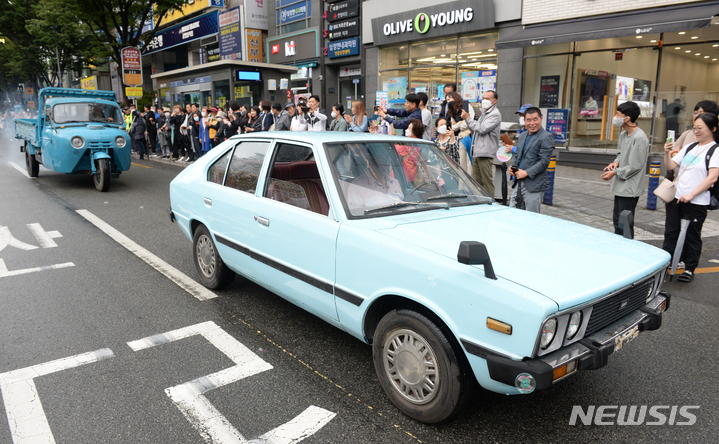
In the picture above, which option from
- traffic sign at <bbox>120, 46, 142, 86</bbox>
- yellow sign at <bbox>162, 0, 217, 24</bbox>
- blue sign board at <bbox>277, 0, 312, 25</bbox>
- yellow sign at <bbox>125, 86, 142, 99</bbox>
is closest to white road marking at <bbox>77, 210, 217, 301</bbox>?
yellow sign at <bbox>125, 86, 142, 99</bbox>

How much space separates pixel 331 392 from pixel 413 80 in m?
17.5

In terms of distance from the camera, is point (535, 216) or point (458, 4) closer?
point (535, 216)

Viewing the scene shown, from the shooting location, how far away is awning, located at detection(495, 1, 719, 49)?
34.7 ft

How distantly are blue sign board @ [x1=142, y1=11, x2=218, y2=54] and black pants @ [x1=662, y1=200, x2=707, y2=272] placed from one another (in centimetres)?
3031

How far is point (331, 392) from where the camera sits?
3.12 metres

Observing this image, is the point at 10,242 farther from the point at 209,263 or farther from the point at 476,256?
the point at 476,256

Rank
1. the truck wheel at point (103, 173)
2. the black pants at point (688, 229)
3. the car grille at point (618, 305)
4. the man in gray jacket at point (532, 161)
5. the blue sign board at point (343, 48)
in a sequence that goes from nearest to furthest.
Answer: the car grille at point (618, 305), the black pants at point (688, 229), the man in gray jacket at point (532, 161), the truck wheel at point (103, 173), the blue sign board at point (343, 48)

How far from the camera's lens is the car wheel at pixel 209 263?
470cm

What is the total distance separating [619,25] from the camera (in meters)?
11.9

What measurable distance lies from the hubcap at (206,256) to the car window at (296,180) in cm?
125

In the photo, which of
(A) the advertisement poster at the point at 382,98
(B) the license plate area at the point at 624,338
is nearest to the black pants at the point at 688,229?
(B) the license plate area at the point at 624,338

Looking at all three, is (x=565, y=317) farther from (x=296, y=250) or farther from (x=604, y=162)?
(x=604, y=162)

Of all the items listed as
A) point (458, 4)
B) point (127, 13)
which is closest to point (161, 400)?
point (458, 4)

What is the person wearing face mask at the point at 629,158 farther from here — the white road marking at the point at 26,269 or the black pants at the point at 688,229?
the white road marking at the point at 26,269
